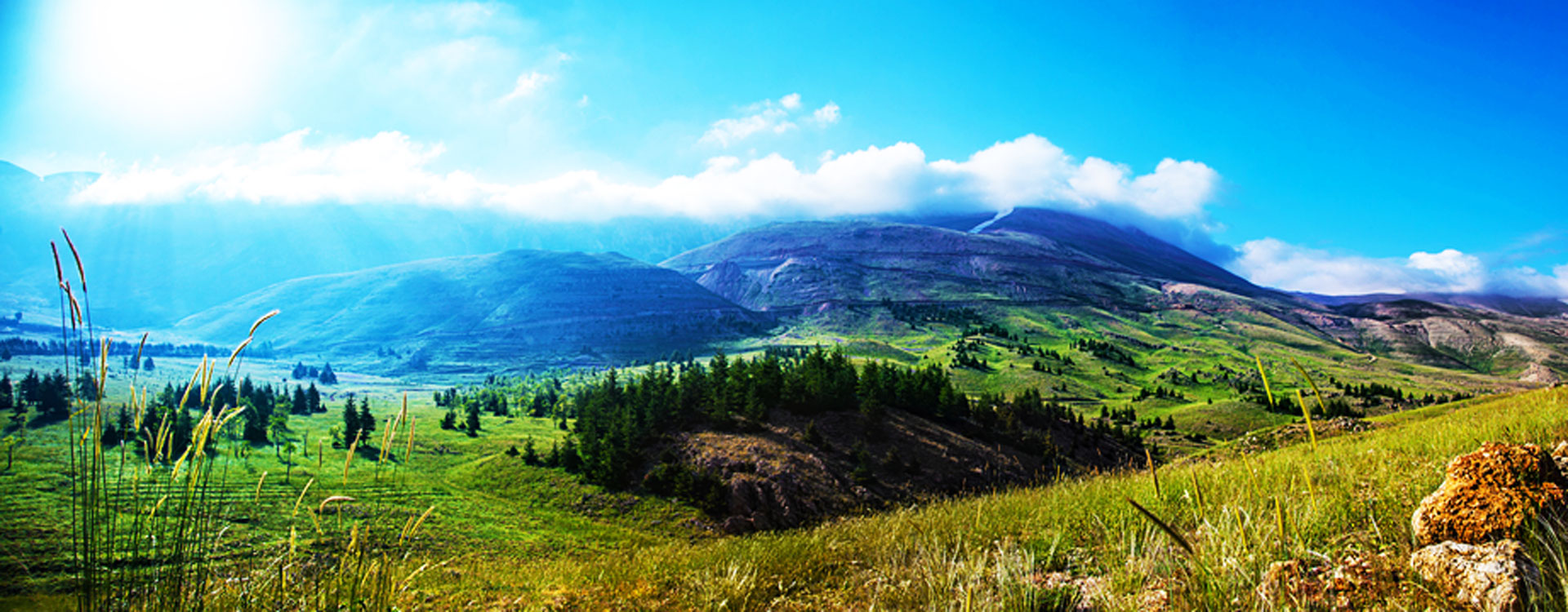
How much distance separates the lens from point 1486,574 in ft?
10.1

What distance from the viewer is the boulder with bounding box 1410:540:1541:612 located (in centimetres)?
300

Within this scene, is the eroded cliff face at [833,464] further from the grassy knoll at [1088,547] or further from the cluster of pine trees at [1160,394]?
the cluster of pine trees at [1160,394]

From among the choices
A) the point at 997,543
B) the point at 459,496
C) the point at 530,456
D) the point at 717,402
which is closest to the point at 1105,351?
the point at 717,402

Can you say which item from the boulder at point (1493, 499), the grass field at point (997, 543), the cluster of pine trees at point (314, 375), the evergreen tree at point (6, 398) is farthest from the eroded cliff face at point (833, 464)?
the cluster of pine trees at point (314, 375)

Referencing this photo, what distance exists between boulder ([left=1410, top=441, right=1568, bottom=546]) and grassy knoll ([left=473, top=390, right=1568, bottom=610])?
246 mm

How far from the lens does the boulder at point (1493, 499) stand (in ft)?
11.6

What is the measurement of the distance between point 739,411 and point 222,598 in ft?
116

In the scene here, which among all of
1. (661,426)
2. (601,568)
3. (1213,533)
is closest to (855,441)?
(661,426)

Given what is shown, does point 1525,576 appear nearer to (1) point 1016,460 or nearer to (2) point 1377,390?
(1) point 1016,460

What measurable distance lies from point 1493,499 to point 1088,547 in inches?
89.4

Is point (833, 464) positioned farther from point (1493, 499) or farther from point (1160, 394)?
point (1160, 394)

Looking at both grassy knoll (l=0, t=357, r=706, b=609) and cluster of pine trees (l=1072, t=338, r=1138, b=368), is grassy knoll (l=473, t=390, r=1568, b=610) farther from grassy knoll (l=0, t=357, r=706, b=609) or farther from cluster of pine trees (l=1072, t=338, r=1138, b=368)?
cluster of pine trees (l=1072, t=338, r=1138, b=368)

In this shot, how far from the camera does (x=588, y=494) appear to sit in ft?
113

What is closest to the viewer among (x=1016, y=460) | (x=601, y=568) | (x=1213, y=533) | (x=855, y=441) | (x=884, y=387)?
(x=1213, y=533)
